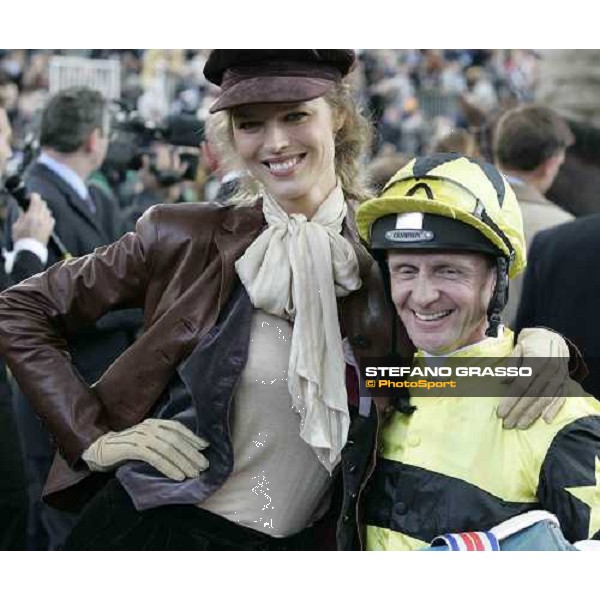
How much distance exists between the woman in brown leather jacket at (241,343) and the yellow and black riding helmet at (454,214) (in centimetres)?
18

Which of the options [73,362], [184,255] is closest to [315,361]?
[184,255]

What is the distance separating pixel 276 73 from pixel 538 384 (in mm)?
1019

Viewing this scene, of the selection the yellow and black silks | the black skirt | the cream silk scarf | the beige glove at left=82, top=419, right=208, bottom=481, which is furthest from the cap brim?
the black skirt

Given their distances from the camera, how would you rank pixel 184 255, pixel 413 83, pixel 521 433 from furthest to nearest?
pixel 413 83, pixel 184 255, pixel 521 433

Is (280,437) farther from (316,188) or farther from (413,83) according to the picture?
(413,83)

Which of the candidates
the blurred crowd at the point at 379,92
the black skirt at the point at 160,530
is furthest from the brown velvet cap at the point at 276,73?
the black skirt at the point at 160,530

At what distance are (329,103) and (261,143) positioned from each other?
0.21 m

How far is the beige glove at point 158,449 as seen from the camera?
3.07 m

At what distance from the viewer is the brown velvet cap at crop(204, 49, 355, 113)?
9.80 ft

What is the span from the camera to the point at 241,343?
302 cm

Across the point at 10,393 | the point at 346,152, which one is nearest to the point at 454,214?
the point at 346,152

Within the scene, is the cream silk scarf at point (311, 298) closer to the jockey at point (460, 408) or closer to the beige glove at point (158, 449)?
the jockey at point (460, 408)
